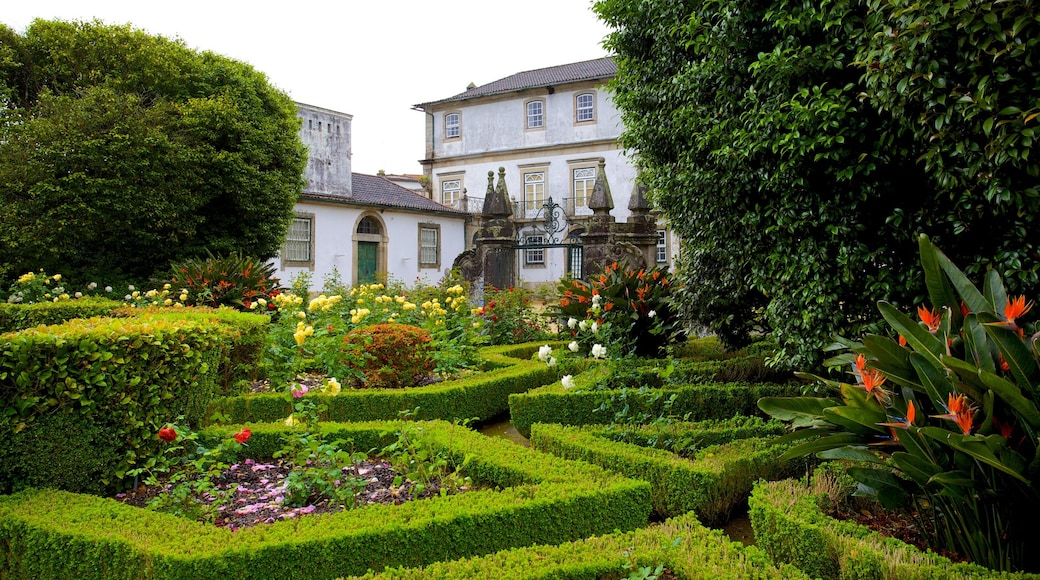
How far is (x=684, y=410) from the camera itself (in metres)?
5.19

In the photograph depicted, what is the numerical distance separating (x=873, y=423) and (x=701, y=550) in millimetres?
903

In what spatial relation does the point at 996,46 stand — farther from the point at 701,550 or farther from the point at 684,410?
the point at 684,410

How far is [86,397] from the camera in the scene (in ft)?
11.9

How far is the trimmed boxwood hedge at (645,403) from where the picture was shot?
514 centimetres

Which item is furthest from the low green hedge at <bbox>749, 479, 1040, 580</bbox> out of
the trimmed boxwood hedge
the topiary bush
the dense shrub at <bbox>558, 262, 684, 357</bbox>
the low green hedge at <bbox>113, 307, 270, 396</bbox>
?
the low green hedge at <bbox>113, 307, 270, 396</bbox>

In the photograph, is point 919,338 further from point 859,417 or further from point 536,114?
point 536,114

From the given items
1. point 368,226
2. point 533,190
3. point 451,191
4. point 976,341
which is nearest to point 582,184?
point 533,190

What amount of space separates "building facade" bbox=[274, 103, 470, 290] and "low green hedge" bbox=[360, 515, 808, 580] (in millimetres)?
18770

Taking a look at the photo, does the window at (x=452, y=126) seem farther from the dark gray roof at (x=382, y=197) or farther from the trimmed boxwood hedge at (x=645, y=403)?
the trimmed boxwood hedge at (x=645, y=403)

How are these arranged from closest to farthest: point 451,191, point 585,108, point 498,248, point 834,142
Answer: point 834,142 < point 498,248 < point 585,108 < point 451,191

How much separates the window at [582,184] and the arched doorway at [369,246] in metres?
8.98

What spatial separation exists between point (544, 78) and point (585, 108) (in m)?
2.78

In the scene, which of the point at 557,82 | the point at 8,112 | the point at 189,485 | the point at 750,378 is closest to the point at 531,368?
the point at 750,378

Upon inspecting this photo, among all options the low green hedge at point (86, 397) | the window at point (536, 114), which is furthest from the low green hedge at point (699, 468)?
the window at point (536, 114)
